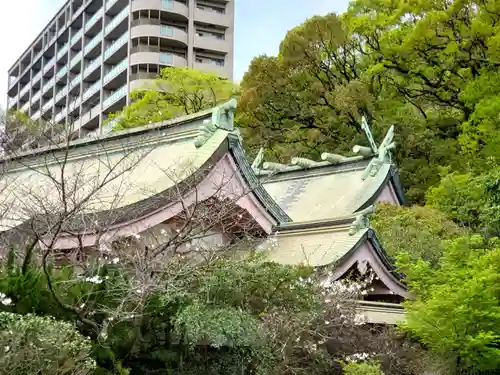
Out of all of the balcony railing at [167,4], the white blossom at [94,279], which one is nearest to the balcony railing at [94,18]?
the balcony railing at [167,4]

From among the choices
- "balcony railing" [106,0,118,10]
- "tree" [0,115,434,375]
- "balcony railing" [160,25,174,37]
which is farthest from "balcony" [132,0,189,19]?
"tree" [0,115,434,375]

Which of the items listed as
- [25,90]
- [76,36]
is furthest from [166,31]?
[25,90]

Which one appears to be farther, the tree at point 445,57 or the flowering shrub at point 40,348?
the tree at point 445,57

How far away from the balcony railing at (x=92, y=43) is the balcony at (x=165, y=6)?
7807 millimetres

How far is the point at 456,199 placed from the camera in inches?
774

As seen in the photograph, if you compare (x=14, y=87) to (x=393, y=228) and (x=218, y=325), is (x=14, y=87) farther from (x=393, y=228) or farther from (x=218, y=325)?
(x=218, y=325)

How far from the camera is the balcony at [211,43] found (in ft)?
164

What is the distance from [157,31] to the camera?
157 ft

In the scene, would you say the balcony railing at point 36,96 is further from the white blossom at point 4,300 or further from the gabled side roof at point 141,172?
the white blossom at point 4,300

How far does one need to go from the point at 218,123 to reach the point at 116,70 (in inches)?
1569

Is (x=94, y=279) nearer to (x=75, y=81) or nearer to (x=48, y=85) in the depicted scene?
(x=75, y=81)

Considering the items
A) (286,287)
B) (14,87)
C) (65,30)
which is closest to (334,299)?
(286,287)

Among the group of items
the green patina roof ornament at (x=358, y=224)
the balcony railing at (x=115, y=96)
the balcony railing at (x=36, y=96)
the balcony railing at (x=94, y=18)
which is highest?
the balcony railing at (x=94, y=18)

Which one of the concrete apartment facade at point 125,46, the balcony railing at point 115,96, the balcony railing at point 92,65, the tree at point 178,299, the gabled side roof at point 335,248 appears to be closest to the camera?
the tree at point 178,299
